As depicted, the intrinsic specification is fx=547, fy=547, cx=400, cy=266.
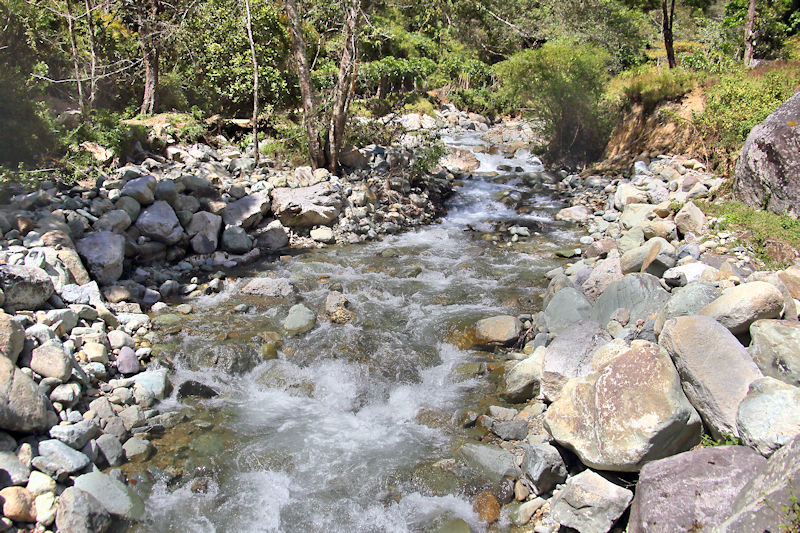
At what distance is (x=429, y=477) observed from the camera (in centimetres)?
451

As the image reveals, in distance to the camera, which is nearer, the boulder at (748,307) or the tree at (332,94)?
the boulder at (748,307)

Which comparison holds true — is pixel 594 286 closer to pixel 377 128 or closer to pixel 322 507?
pixel 322 507

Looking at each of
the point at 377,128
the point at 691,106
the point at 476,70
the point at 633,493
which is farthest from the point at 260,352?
the point at 476,70

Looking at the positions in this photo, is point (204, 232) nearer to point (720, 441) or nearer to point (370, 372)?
point (370, 372)

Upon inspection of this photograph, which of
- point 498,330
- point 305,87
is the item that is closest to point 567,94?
point 305,87

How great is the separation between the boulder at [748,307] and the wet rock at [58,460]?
201 inches

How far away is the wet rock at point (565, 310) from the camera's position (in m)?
6.24

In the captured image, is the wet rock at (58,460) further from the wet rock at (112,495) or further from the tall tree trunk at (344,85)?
the tall tree trunk at (344,85)

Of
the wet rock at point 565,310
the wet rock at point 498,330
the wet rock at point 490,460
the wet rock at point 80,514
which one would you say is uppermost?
the wet rock at point 565,310

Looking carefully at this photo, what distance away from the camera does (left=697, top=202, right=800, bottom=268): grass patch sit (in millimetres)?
6277

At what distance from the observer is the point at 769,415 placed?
339 centimetres

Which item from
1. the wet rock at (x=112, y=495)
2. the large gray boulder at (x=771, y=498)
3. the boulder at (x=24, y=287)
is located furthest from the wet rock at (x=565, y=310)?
the boulder at (x=24, y=287)

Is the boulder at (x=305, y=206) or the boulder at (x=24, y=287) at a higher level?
the boulder at (x=24, y=287)

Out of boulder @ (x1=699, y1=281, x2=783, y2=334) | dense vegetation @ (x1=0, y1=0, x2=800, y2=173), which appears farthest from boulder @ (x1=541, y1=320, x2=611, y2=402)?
dense vegetation @ (x1=0, y1=0, x2=800, y2=173)
